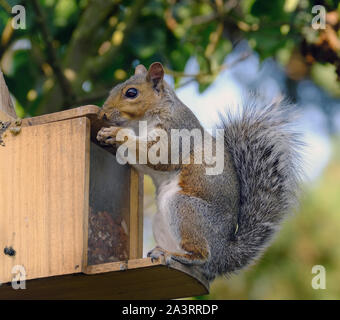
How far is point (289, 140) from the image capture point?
9.57 feet

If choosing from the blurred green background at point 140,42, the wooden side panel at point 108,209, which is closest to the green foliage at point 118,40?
the blurred green background at point 140,42

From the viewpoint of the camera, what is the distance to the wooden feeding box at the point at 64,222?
7.72ft

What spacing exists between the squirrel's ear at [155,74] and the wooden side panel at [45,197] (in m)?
0.71

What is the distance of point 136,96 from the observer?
304cm

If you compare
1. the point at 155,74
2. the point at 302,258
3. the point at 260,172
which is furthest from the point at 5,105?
the point at 302,258

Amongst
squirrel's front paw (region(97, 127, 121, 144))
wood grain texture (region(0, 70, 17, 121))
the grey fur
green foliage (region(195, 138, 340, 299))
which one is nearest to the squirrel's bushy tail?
the grey fur

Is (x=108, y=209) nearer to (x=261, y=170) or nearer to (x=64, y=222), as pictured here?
(x=64, y=222)

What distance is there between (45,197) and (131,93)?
776mm

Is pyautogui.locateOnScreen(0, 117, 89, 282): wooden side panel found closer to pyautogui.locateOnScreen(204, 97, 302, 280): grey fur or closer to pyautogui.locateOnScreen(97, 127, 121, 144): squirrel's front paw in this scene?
pyautogui.locateOnScreen(97, 127, 121, 144): squirrel's front paw

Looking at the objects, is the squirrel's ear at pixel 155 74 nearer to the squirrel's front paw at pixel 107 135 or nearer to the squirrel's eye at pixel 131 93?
the squirrel's eye at pixel 131 93
